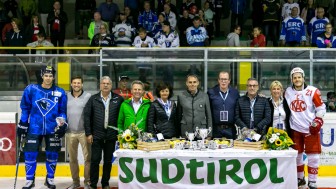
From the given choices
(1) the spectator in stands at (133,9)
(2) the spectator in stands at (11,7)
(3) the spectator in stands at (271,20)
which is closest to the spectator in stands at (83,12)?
Result: (1) the spectator in stands at (133,9)

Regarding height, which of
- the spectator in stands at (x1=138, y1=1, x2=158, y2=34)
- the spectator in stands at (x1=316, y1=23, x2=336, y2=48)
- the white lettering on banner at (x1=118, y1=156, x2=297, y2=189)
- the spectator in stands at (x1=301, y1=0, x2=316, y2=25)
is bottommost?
the white lettering on banner at (x1=118, y1=156, x2=297, y2=189)

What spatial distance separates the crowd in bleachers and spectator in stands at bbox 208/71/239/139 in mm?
4849

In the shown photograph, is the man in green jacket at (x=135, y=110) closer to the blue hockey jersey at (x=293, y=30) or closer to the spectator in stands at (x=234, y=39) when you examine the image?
the spectator in stands at (x=234, y=39)

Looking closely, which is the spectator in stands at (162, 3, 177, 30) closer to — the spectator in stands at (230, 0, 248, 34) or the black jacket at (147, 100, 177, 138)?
the spectator in stands at (230, 0, 248, 34)

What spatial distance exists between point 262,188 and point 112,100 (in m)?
2.43

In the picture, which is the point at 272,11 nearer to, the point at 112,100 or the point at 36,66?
the point at 36,66

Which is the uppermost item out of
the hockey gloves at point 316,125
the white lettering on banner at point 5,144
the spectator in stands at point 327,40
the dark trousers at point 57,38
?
the dark trousers at point 57,38

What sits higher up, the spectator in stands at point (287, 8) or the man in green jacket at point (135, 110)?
the spectator in stands at point (287, 8)

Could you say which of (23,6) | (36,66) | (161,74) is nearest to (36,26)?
(23,6)

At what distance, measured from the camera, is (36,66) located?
13102mm

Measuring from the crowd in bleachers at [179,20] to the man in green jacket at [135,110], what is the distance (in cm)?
497

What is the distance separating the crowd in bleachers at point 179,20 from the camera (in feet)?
52.7

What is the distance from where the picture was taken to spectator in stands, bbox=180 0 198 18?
17547 mm

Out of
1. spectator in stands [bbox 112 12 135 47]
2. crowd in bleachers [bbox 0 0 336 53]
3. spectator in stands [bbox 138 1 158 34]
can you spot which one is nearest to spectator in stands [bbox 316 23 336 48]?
crowd in bleachers [bbox 0 0 336 53]
